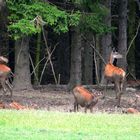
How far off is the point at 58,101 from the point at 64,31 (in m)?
2.65

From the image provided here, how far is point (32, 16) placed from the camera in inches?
906

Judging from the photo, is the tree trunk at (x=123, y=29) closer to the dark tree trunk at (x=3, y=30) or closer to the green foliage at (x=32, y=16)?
the green foliage at (x=32, y=16)

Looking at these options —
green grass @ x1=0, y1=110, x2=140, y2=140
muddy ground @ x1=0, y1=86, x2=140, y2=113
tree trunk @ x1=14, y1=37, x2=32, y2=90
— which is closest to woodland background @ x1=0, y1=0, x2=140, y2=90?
tree trunk @ x1=14, y1=37, x2=32, y2=90

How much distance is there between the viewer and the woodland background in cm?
2319

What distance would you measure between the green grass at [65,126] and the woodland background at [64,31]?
667 cm

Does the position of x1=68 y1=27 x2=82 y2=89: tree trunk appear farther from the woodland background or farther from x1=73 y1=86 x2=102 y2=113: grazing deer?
x1=73 y1=86 x2=102 y2=113: grazing deer

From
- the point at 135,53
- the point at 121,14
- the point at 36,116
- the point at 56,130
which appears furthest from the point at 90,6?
the point at 135,53

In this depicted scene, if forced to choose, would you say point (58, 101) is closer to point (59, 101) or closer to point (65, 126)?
point (59, 101)

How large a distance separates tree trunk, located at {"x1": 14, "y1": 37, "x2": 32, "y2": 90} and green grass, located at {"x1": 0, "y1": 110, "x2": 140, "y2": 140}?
10611mm

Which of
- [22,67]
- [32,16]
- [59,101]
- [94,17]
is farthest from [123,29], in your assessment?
[59,101]

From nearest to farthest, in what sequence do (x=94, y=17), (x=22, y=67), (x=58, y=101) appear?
(x=58, y=101) → (x=94, y=17) → (x=22, y=67)

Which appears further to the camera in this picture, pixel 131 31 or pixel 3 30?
pixel 131 31

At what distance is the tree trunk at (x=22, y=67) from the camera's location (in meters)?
27.3

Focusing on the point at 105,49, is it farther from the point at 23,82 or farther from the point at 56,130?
the point at 56,130
